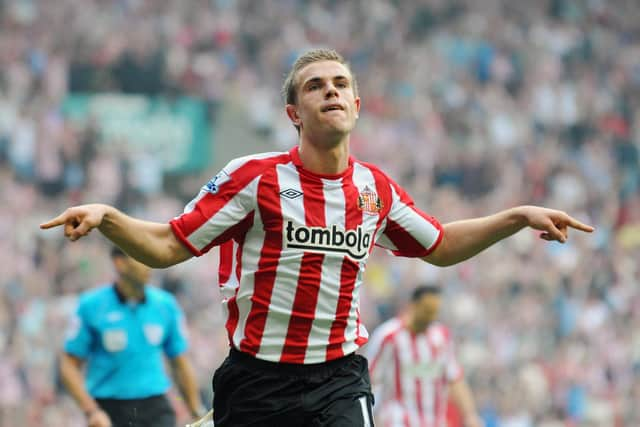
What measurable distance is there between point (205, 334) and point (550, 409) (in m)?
4.42

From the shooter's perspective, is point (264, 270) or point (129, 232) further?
point (264, 270)

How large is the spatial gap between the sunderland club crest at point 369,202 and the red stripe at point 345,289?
0.03 metres

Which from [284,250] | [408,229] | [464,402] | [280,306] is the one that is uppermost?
[408,229]

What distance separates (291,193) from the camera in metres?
4.50

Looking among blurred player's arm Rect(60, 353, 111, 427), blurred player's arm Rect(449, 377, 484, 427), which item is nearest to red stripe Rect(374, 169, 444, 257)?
blurred player's arm Rect(60, 353, 111, 427)

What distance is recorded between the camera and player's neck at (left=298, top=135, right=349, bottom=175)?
4598mm

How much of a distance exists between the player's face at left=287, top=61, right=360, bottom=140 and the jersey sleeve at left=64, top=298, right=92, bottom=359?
10.3ft

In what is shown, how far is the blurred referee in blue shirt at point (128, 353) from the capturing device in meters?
7.19

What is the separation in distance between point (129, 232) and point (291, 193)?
0.67 m

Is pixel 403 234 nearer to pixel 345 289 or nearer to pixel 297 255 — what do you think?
pixel 345 289

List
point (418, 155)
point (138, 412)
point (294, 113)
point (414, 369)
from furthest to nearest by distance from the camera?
point (418, 155) < point (414, 369) < point (138, 412) < point (294, 113)

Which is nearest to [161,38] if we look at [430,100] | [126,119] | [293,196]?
[126,119]

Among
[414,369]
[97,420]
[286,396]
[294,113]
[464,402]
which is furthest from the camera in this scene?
[414,369]

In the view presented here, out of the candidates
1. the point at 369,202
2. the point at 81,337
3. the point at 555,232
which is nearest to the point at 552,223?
the point at 555,232
